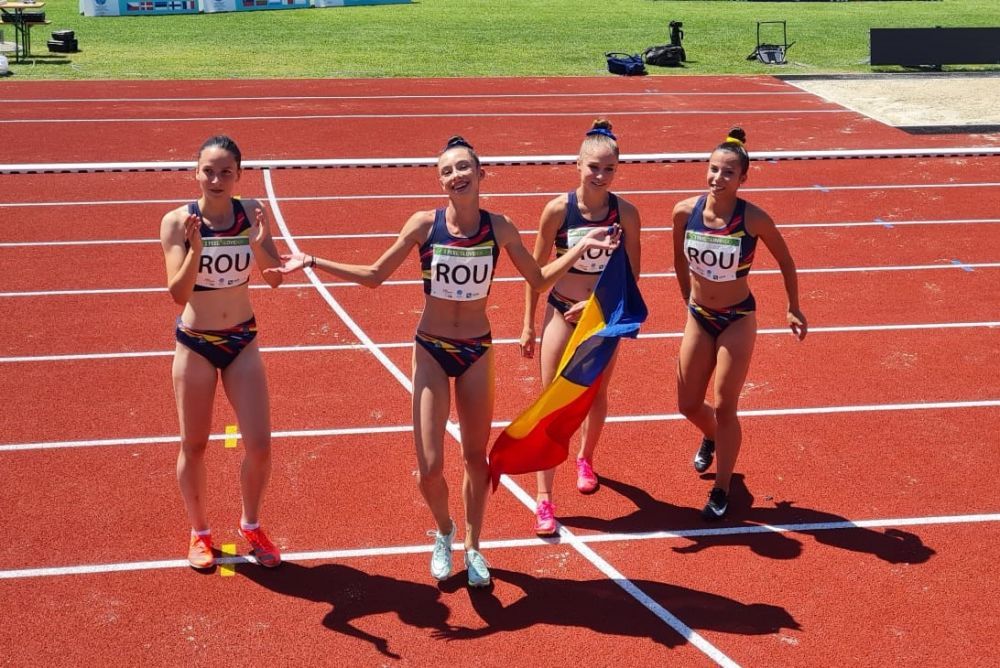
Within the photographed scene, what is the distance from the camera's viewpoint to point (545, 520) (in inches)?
247

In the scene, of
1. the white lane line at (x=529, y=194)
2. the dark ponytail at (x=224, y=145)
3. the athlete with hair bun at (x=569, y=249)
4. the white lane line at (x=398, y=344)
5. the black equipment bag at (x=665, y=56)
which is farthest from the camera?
the black equipment bag at (x=665, y=56)

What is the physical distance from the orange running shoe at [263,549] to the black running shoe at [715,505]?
8.14 ft

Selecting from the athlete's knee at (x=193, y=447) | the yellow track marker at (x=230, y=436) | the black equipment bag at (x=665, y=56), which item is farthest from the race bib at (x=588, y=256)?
the black equipment bag at (x=665, y=56)

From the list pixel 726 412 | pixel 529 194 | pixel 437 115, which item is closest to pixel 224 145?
pixel 726 412

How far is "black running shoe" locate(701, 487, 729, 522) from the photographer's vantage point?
6406 mm

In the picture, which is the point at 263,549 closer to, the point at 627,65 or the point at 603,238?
the point at 603,238

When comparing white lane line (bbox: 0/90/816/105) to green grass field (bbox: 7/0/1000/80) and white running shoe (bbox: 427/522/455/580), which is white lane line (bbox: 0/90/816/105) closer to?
green grass field (bbox: 7/0/1000/80)

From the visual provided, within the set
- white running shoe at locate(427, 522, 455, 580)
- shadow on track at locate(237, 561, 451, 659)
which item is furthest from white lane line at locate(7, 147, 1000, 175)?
shadow on track at locate(237, 561, 451, 659)

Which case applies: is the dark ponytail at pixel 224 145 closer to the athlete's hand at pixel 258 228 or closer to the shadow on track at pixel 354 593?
the athlete's hand at pixel 258 228

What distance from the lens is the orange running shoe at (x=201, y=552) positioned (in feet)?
19.0

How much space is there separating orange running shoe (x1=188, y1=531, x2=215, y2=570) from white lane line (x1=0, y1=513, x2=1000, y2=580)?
0.08 m

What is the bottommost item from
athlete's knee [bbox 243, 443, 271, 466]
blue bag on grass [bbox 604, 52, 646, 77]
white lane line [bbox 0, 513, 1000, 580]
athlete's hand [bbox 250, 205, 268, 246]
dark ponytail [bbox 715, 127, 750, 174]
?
white lane line [bbox 0, 513, 1000, 580]

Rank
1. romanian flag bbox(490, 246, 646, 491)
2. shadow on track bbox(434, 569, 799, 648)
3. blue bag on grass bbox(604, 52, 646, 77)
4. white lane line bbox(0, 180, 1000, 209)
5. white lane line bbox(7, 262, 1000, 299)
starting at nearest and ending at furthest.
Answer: shadow on track bbox(434, 569, 799, 648), romanian flag bbox(490, 246, 646, 491), white lane line bbox(7, 262, 1000, 299), white lane line bbox(0, 180, 1000, 209), blue bag on grass bbox(604, 52, 646, 77)

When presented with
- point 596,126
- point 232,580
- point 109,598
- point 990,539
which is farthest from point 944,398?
point 109,598
